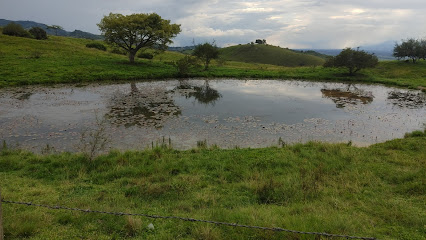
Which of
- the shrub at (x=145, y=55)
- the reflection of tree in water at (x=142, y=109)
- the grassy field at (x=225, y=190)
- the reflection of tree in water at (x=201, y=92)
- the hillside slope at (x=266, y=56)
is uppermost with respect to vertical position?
the hillside slope at (x=266, y=56)

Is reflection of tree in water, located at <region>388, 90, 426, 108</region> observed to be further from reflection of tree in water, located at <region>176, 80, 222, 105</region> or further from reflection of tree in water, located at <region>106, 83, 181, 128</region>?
reflection of tree in water, located at <region>106, 83, 181, 128</region>

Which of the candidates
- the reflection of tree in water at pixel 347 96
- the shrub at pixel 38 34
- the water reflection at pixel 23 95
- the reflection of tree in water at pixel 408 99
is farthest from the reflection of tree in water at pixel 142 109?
the shrub at pixel 38 34

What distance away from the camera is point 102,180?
8352 mm

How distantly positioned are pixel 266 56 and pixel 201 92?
82.3 metres

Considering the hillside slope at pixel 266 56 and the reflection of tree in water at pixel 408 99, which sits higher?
the hillside slope at pixel 266 56

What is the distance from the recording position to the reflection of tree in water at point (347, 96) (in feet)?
79.4

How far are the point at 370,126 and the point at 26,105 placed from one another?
24.2m

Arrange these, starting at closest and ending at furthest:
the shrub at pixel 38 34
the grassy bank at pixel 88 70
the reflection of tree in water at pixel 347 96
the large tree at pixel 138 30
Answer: the reflection of tree in water at pixel 347 96, the grassy bank at pixel 88 70, the large tree at pixel 138 30, the shrub at pixel 38 34

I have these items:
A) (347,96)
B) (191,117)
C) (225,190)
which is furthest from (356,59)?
(225,190)

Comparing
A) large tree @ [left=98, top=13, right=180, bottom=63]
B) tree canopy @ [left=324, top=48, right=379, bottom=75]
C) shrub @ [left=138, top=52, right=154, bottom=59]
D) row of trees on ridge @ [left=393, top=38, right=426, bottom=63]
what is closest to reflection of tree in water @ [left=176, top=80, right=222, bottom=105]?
large tree @ [left=98, top=13, right=180, bottom=63]

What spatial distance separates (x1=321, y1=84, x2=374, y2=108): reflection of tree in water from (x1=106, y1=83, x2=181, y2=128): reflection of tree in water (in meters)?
15.1

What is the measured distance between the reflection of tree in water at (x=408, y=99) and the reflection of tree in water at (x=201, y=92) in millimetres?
17476

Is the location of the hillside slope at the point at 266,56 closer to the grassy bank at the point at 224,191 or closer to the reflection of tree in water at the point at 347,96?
the reflection of tree in water at the point at 347,96

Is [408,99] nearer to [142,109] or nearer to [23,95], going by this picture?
[142,109]
